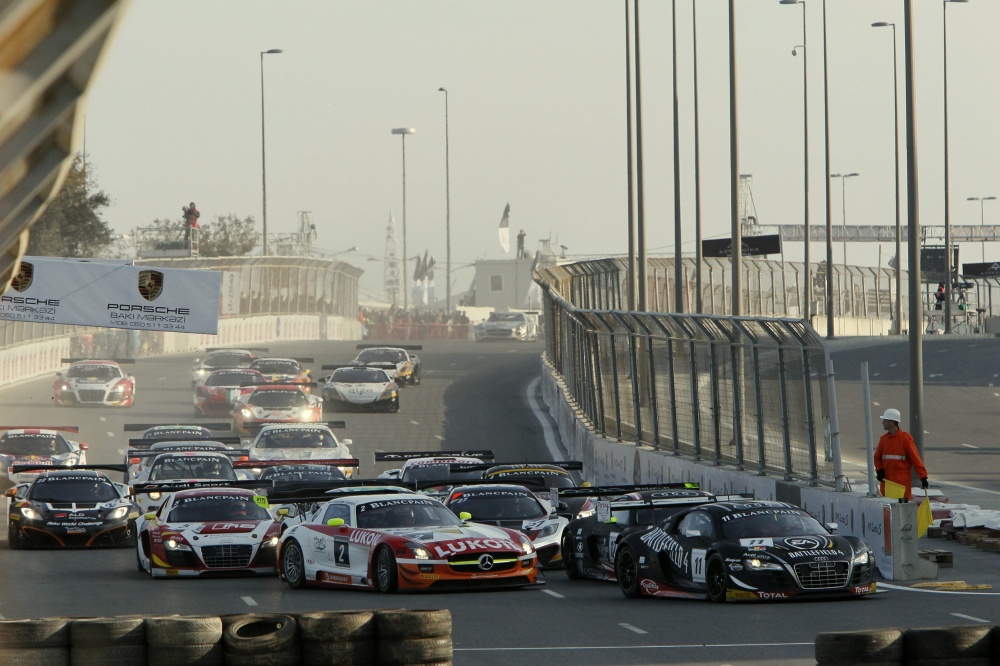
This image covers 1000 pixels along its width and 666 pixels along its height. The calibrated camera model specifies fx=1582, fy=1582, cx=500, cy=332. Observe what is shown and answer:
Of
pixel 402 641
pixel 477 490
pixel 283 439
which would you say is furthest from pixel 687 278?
pixel 402 641

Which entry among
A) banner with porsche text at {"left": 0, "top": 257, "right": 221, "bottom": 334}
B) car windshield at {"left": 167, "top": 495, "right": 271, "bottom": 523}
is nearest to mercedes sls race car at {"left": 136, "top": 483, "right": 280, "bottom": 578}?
car windshield at {"left": 167, "top": 495, "right": 271, "bottom": 523}

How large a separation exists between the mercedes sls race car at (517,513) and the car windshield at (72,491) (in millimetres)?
6367

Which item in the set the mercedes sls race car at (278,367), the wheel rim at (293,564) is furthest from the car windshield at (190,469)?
the mercedes sls race car at (278,367)

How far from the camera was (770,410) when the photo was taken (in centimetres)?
2036

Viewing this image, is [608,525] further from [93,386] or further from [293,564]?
[93,386]

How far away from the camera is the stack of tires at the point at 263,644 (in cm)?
945

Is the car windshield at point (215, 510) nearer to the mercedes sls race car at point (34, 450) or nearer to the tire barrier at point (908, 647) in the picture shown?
the tire barrier at point (908, 647)

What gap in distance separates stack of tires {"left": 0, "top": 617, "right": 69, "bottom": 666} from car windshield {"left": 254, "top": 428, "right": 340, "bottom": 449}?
72.5 ft

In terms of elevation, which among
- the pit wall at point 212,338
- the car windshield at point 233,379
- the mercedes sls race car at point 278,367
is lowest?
the car windshield at point 233,379

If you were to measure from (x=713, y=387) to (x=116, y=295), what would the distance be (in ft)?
30.9

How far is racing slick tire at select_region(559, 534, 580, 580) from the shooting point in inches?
698

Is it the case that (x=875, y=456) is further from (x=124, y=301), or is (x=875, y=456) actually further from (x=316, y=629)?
(x=124, y=301)

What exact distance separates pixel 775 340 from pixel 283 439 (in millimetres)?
14179

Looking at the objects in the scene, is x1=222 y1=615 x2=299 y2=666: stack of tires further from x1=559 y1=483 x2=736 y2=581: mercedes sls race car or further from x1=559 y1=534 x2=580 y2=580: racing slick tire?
x1=559 y1=534 x2=580 y2=580: racing slick tire
